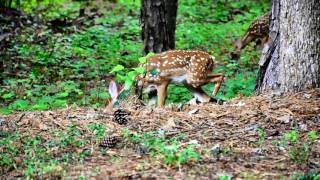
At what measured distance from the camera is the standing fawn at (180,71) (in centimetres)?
934

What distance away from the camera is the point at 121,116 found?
651cm

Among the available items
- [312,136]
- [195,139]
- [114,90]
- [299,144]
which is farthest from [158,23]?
[299,144]

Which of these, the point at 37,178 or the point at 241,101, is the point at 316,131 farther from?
the point at 37,178

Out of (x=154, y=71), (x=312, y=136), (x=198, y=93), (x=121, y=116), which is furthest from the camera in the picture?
(x=198, y=93)

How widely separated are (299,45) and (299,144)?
1496mm

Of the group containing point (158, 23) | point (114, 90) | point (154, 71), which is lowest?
point (114, 90)

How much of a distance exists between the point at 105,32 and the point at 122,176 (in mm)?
10170

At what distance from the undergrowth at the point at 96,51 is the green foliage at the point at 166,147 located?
8.81 ft

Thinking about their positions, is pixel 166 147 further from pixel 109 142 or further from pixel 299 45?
pixel 299 45

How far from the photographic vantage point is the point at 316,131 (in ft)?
19.6

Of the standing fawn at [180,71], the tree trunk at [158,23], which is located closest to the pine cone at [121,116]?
the standing fawn at [180,71]

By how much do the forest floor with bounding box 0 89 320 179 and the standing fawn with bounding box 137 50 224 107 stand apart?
2116 millimetres

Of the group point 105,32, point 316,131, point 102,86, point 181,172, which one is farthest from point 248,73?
point 181,172

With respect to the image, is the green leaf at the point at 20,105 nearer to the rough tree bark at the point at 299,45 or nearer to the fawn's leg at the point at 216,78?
the fawn's leg at the point at 216,78
